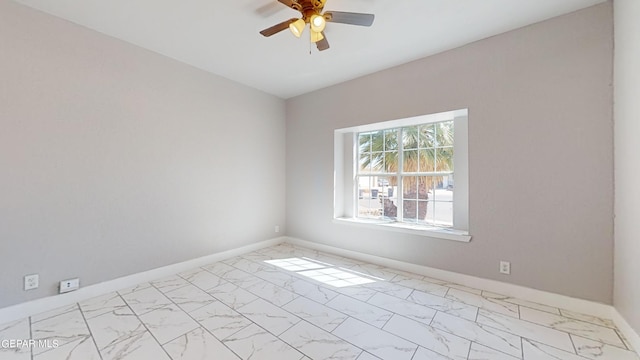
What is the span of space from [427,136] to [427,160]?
0.33m

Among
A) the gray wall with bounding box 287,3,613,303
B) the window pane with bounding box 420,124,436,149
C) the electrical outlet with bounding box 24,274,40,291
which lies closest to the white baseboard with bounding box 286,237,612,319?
the gray wall with bounding box 287,3,613,303

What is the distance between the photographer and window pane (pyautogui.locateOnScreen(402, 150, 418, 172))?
3.45m

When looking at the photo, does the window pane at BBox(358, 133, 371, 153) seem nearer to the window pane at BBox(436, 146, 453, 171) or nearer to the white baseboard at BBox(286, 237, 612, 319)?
the window pane at BBox(436, 146, 453, 171)

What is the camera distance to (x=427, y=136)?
336 cm

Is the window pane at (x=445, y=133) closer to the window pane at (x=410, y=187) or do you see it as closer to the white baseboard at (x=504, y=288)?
the window pane at (x=410, y=187)

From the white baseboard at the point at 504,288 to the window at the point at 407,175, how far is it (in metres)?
0.44

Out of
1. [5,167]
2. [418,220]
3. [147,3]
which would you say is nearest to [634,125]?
[418,220]

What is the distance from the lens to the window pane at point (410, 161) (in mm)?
3445

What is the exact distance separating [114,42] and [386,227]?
374 centimetres

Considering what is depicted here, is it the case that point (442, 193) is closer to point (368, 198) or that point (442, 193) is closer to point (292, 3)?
point (368, 198)

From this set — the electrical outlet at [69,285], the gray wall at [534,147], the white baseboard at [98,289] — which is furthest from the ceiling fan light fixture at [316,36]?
the electrical outlet at [69,285]

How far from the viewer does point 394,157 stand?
3652mm

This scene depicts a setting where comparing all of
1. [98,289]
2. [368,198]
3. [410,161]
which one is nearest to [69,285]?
[98,289]

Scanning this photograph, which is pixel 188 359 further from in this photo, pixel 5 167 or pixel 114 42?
pixel 114 42
